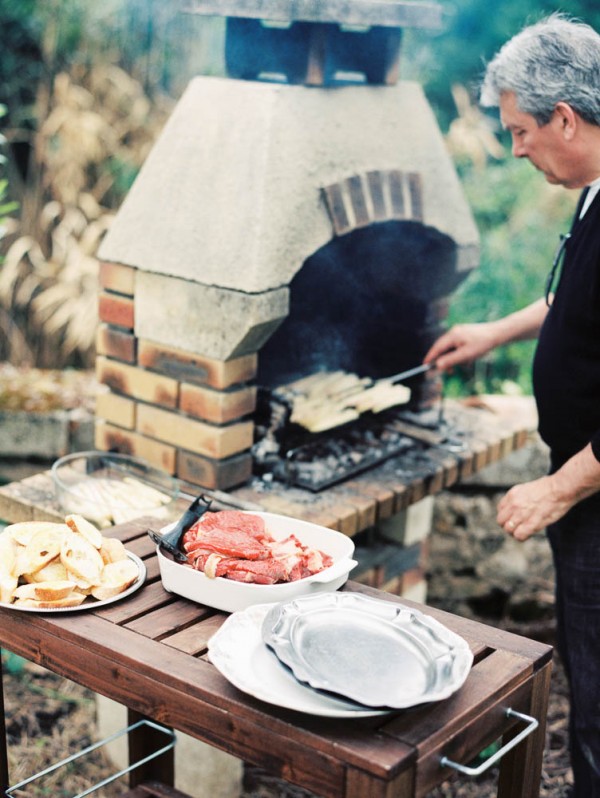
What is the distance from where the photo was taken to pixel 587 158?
2.35 metres

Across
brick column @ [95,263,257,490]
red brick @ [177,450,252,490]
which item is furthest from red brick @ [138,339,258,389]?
red brick @ [177,450,252,490]

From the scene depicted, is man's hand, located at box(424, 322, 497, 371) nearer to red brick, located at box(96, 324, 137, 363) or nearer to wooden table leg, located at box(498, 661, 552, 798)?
red brick, located at box(96, 324, 137, 363)

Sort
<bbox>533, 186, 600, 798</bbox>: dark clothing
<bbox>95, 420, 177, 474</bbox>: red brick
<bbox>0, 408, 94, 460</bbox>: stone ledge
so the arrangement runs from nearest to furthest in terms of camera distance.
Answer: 1. <bbox>533, 186, 600, 798</bbox>: dark clothing
2. <bbox>95, 420, 177, 474</bbox>: red brick
3. <bbox>0, 408, 94, 460</bbox>: stone ledge

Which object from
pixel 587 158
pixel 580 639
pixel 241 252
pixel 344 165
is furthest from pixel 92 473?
pixel 587 158

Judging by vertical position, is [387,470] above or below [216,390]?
below

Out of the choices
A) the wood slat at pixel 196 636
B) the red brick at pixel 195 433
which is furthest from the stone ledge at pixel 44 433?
the wood slat at pixel 196 636

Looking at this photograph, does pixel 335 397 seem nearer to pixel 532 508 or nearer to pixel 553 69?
pixel 532 508

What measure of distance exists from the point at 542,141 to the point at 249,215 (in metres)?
0.77

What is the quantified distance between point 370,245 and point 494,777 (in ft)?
5.67

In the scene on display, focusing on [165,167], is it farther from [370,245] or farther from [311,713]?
[311,713]

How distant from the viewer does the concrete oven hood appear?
102 inches

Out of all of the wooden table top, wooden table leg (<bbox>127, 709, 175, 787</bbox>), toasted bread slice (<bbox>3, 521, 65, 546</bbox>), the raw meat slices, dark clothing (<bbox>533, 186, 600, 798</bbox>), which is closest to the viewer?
the wooden table top

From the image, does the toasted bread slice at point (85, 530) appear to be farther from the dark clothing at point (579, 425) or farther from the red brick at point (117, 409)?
the dark clothing at point (579, 425)

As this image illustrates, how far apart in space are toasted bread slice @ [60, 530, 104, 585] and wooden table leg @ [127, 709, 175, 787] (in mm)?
816
